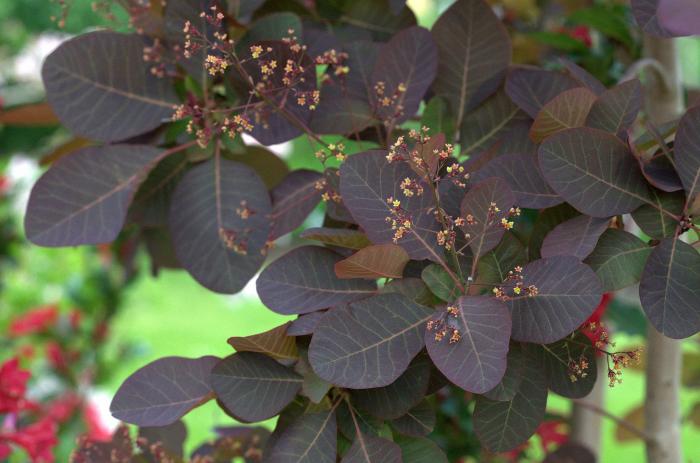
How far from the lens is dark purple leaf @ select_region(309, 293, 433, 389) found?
0.41m

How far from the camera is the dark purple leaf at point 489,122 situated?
0.55m

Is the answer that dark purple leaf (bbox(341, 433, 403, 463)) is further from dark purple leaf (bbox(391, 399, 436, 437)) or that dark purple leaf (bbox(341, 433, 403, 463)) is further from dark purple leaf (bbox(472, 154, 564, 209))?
dark purple leaf (bbox(472, 154, 564, 209))

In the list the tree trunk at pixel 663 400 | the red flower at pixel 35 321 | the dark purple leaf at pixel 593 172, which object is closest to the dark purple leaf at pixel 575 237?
the dark purple leaf at pixel 593 172

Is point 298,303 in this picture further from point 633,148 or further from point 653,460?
point 653,460

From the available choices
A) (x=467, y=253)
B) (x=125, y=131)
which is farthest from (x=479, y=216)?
(x=125, y=131)

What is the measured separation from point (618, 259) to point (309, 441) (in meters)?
A: 0.20

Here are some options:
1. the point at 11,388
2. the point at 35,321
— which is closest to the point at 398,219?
the point at 11,388

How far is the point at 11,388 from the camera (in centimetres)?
72

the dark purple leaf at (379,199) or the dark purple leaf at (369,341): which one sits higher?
the dark purple leaf at (379,199)

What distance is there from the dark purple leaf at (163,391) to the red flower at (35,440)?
311mm

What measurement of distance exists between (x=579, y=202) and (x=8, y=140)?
116 centimetres

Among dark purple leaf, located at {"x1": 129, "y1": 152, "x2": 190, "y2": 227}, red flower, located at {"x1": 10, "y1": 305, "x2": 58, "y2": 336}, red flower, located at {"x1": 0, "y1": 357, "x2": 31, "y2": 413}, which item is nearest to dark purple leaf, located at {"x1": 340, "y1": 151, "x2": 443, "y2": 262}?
dark purple leaf, located at {"x1": 129, "y1": 152, "x2": 190, "y2": 227}

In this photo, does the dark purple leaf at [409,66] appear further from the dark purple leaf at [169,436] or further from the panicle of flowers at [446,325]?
the dark purple leaf at [169,436]

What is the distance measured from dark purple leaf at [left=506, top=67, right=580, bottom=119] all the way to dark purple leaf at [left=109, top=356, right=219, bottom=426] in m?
0.25
